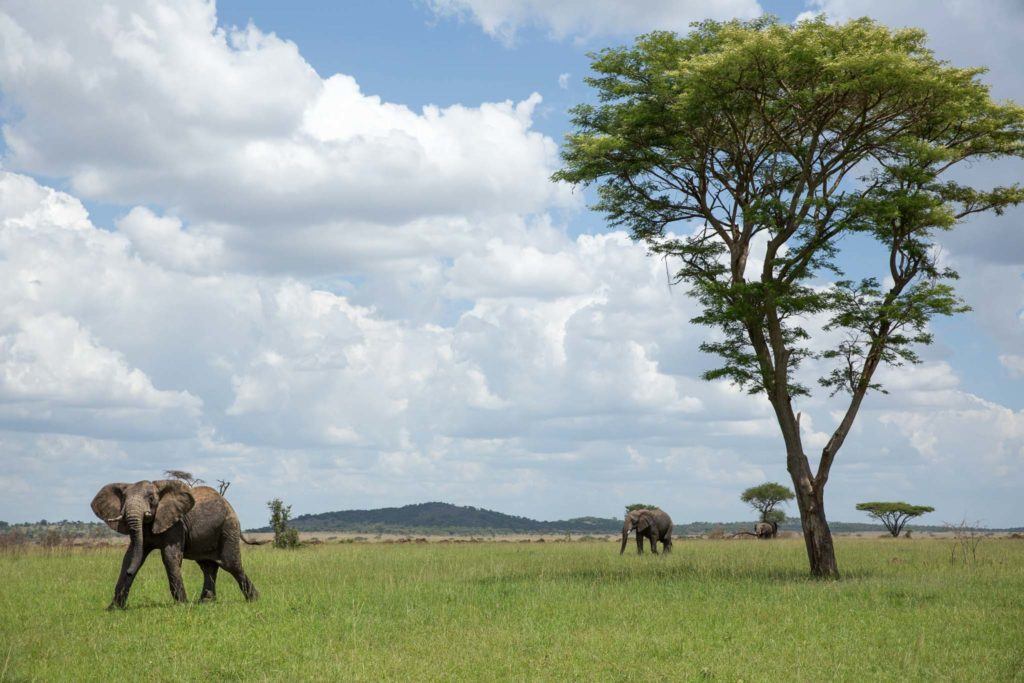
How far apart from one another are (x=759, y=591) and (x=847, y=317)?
1041 centimetres

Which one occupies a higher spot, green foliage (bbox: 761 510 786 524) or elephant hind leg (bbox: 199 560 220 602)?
green foliage (bbox: 761 510 786 524)

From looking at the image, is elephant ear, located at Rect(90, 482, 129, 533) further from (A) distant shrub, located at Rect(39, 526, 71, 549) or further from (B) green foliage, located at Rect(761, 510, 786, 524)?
(B) green foliage, located at Rect(761, 510, 786, 524)

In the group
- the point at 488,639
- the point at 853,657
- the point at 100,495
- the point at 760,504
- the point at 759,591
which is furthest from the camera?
the point at 760,504

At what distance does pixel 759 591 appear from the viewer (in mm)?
23438

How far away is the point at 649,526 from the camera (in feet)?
133

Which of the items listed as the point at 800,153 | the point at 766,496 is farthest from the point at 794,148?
the point at 766,496

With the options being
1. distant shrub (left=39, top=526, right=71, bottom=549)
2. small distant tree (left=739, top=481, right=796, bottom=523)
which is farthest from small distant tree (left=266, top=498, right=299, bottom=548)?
small distant tree (left=739, top=481, right=796, bottom=523)

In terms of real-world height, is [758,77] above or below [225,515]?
above

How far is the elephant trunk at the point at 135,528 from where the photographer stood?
1800 cm

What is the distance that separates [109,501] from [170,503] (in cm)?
118

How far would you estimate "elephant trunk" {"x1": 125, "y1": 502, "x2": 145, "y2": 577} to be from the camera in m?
18.0

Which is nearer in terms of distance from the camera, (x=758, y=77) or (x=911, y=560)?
(x=758, y=77)

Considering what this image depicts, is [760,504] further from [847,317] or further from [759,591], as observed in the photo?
[759,591]

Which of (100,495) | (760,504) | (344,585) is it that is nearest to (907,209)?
(344,585)
